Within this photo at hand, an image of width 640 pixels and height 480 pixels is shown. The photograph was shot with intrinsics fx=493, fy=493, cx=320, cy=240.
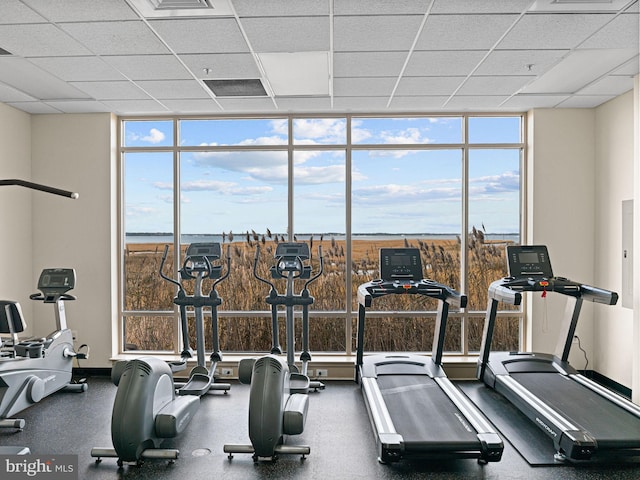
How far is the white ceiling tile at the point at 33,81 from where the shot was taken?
14.5 ft

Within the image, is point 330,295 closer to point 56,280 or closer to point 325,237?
point 325,237

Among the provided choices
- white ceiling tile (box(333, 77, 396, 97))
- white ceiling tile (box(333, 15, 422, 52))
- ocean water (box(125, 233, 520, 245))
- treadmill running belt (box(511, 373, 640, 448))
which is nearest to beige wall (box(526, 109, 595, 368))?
ocean water (box(125, 233, 520, 245))

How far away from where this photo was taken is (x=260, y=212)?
6258mm

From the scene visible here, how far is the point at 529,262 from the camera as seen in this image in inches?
205

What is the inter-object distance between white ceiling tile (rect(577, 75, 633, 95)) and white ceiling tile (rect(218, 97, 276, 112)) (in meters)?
3.38

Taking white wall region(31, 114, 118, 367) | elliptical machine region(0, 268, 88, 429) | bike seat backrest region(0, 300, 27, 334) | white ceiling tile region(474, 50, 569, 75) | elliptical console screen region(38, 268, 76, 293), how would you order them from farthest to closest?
white wall region(31, 114, 118, 367)
elliptical console screen region(38, 268, 76, 293)
bike seat backrest region(0, 300, 27, 334)
elliptical machine region(0, 268, 88, 429)
white ceiling tile region(474, 50, 569, 75)

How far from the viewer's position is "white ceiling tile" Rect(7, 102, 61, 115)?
5.63 meters

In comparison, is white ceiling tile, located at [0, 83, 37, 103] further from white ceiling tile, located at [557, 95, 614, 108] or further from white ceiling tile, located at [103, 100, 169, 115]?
white ceiling tile, located at [557, 95, 614, 108]

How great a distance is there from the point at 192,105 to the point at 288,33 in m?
2.31

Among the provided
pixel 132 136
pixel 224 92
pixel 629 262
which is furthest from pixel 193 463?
pixel 629 262

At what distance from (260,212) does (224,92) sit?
161cm

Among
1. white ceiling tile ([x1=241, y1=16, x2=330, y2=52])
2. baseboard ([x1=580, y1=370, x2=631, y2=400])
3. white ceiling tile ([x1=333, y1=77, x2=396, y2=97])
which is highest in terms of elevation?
white ceiling tile ([x1=241, y1=16, x2=330, y2=52])

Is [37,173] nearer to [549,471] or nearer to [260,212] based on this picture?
[260,212]

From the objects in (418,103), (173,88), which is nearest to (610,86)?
(418,103)
